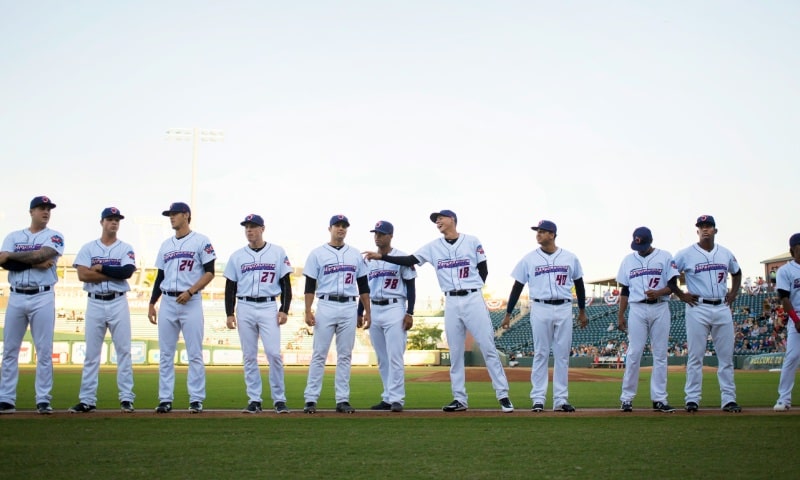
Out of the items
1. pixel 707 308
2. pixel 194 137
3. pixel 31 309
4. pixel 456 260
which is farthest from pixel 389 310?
pixel 194 137

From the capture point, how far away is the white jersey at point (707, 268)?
28.2 ft

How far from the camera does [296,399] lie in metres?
12.6

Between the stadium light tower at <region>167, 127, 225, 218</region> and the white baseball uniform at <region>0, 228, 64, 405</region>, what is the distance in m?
23.7

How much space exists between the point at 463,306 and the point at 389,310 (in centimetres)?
89

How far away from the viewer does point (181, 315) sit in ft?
26.8

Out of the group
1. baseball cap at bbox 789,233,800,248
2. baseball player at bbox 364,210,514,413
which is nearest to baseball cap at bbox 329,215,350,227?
baseball player at bbox 364,210,514,413

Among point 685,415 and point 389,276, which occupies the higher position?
point 389,276

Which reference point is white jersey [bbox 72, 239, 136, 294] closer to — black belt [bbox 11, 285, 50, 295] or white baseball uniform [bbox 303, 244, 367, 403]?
black belt [bbox 11, 285, 50, 295]

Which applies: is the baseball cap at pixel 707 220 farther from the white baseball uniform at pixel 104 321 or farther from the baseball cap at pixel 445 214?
the white baseball uniform at pixel 104 321

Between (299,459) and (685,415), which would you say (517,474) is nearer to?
(299,459)

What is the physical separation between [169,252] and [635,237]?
5.11m

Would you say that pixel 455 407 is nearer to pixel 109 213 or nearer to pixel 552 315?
pixel 552 315

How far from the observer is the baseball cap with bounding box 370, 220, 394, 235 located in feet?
29.0

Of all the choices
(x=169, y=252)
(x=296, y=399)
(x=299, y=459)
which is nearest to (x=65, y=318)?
(x=296, y=399)
